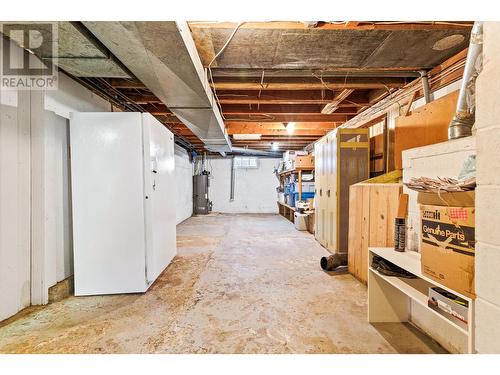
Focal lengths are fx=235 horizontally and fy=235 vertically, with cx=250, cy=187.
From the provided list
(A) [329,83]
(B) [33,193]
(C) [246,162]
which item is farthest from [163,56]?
(C) [246,162]

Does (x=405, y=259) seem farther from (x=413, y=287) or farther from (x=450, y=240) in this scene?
(x=450, y=240)

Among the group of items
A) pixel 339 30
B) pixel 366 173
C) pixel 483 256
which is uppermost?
pixel 339 30

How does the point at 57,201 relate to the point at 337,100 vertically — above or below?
below

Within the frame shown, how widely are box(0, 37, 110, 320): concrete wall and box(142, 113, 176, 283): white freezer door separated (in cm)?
74

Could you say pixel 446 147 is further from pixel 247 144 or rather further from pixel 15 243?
pixel 247 144

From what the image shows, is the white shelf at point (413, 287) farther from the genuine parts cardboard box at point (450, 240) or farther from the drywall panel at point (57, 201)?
the drywall panel at point (57, 201)

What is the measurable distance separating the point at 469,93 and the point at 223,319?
214 cm

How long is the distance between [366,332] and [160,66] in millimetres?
2404

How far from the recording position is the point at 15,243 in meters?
1.81

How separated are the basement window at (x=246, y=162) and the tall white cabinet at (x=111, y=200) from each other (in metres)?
5.78

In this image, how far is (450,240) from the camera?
1020 mm

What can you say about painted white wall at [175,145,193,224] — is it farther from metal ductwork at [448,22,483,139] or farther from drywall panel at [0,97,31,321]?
metal ductwork at [448,22,483,139]

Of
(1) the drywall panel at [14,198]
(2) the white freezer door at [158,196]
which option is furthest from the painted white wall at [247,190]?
(1) the drywall panel at [14,198]
